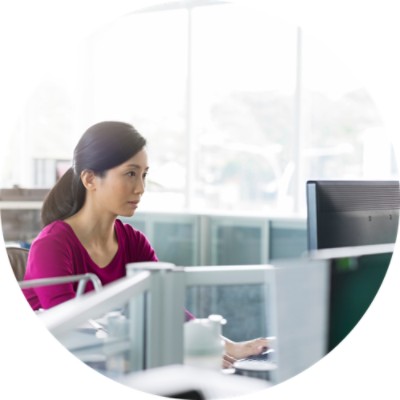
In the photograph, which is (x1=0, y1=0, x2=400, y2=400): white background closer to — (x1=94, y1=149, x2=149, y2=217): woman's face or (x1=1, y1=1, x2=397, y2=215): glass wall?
(x1=94, y1=149, x2=149, y2=217): woman's face

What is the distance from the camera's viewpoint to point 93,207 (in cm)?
132

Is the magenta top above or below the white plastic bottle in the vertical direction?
above

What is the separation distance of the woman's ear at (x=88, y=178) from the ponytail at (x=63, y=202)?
20 mm

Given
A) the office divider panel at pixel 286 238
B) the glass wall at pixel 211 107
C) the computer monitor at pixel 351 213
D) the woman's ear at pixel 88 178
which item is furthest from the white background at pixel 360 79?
the glass wall at pixel 211 107

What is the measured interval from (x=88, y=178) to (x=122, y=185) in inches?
2.8

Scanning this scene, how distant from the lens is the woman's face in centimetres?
129

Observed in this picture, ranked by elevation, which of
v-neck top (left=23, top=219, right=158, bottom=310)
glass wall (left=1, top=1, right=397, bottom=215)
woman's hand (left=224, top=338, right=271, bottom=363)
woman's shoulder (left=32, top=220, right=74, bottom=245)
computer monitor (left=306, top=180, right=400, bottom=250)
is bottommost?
woman's hand (left=224, top=338, right=271, bottom=363)

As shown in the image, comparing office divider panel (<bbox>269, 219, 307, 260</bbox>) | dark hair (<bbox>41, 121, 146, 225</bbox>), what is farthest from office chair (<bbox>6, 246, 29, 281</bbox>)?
office divider panel (<bbox>269, 219, 307, 260</bbox>)

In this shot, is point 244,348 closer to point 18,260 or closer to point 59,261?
point 59,261

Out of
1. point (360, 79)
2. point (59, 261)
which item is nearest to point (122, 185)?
point (59, 261)

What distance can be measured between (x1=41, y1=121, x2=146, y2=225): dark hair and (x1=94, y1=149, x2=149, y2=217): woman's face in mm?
13

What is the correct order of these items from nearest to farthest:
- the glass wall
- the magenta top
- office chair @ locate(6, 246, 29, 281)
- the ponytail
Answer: the magenta top, the ponytail, office chair @ locate(6, 246, 29, 281), the glass wall

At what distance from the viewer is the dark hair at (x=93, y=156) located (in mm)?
1265

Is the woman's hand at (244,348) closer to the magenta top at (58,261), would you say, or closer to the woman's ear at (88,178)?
the magenta top at (58,261)
